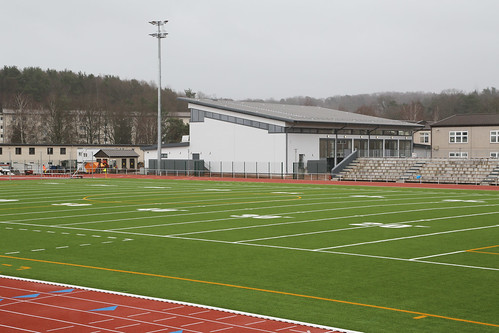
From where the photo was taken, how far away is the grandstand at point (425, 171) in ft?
170

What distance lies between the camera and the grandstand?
51719mm

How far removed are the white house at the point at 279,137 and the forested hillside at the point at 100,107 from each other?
50.1 metres

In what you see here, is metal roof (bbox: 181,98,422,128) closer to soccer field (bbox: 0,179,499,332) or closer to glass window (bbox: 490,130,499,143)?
glass window (bbox: 490,130,499,143)

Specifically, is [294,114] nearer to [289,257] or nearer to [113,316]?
[289,257]

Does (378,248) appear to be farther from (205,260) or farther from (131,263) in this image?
(131,263)

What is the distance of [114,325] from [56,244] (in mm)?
8951

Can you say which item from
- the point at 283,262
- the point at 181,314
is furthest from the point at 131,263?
the point at 181,314

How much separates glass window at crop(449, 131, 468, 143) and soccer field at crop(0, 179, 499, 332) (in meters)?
44.2

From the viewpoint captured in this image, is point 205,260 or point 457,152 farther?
point 457,152

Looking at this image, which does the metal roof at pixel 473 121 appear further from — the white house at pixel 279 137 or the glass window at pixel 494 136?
the white house at pixel 279 137

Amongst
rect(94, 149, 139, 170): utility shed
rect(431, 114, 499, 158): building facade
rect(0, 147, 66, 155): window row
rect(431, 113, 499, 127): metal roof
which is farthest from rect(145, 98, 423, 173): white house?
rect(0, 147, 66, 155): window row

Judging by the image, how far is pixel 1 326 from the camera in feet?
31.0

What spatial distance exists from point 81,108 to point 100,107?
6115mm

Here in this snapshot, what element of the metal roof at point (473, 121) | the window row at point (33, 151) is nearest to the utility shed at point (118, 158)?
the window row at point (33, 151)
